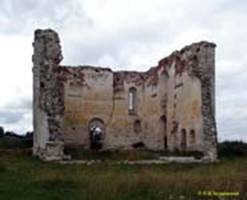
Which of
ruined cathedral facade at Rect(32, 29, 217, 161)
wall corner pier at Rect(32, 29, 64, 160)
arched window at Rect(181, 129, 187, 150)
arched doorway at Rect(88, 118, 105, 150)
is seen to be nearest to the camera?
wall corner pier at Rect(32, 29, 64, 160)

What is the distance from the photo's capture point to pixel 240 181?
1361cm

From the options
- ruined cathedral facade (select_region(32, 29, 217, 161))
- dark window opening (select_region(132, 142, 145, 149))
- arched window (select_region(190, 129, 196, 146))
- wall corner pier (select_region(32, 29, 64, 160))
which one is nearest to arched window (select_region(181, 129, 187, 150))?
ruined cathedral facade (select_region(32, 29, 217, 161))

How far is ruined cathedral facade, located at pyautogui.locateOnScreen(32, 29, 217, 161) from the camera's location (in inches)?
1068

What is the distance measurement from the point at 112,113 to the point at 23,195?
2417cm

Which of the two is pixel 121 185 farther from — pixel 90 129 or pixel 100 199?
pixel 90 129

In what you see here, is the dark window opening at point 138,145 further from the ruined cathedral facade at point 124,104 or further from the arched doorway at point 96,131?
the arched doorway at point 96,131

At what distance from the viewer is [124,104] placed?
121ft

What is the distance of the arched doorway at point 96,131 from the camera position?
3625 centimetres

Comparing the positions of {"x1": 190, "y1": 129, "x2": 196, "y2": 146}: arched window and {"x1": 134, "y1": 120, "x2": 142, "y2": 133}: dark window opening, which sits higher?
{"x1": 134, "y1": 120, "x2": 142, "y2": 133}: dark window opening

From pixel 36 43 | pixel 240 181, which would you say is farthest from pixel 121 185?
pixel 36 43

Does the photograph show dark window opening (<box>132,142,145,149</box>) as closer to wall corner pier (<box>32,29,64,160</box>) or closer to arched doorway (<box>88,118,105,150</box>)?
arched doorway (<box>88,118,105,150</box>)

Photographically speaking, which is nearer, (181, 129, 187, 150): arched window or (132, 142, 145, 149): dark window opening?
(181, 129, 187, 150): arched window

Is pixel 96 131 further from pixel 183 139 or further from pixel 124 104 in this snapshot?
pixel 183 139

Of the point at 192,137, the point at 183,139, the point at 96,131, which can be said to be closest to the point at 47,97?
the point at 192,137
